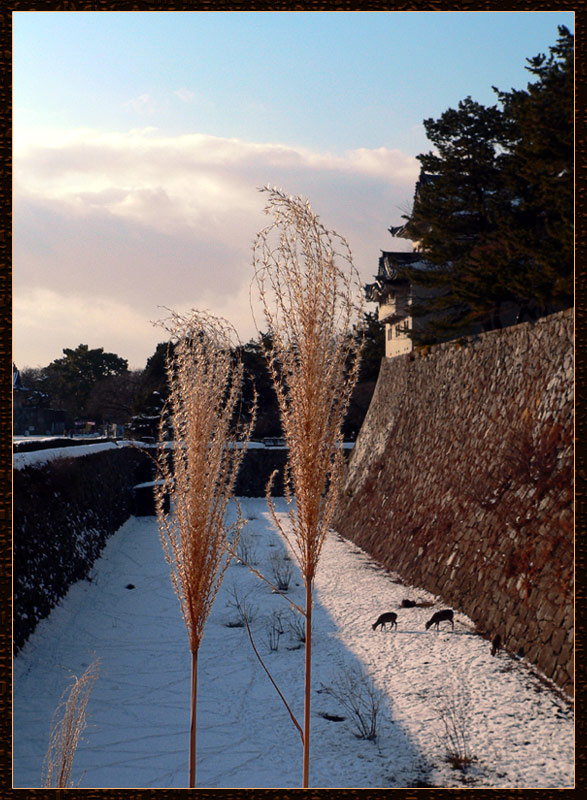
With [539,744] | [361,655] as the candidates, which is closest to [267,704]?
[361,655]

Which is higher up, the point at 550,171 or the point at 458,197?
the point at 458,197

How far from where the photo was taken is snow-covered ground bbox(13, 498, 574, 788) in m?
6.36

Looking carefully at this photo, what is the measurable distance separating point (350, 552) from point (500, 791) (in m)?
12.9

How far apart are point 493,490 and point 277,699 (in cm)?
532

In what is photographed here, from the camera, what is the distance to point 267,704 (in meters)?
8.14

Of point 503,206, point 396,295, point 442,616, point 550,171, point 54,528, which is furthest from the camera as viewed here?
point 396,295

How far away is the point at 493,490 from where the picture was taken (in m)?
11.5

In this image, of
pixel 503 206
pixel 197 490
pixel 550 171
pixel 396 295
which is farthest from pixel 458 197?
pixel 197 490

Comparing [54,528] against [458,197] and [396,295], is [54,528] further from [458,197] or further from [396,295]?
[396,295]

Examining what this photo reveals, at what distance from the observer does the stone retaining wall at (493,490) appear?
895cm

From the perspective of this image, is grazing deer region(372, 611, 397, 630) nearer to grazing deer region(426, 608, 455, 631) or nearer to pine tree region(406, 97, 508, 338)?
grazing deer region(426, 608, 455, 631)

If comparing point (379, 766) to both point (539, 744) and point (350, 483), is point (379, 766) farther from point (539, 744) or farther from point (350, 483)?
point (350, 483)

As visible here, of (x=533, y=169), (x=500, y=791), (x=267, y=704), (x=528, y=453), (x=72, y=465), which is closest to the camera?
(x=500, y=791)

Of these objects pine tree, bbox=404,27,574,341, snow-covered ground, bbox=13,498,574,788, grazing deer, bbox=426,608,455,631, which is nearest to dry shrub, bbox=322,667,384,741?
snow-covered ground, bbox=13,498,574,788
